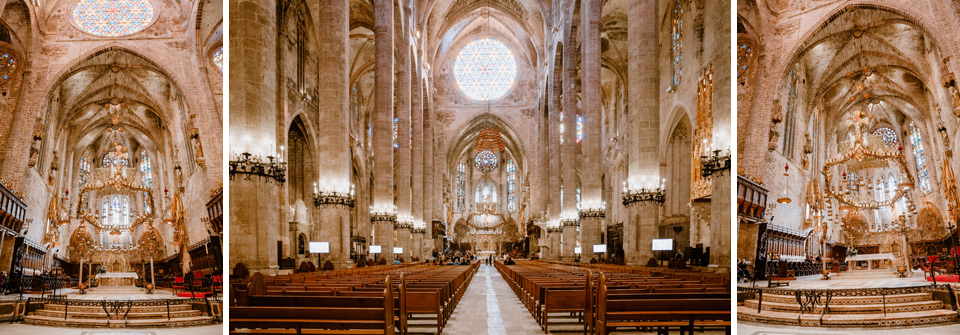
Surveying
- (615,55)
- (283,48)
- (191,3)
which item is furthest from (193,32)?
(615,55)

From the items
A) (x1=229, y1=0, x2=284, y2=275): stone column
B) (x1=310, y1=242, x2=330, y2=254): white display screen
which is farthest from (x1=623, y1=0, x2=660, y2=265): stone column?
(x1=229, y1=0, x2=284, y2=275): stone column

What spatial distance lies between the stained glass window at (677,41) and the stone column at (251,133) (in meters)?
18.3

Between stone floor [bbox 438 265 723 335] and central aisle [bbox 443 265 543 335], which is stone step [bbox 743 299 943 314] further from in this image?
central aisle [bbox 443 265 543 335]

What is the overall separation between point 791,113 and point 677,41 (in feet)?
20.5

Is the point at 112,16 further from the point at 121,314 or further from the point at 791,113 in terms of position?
the point at 791,113

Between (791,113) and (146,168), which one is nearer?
(791,113)

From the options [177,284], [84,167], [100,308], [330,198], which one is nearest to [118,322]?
[100,308]

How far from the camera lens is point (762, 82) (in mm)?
24734

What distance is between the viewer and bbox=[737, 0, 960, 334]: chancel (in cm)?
1956

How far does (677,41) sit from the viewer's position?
90.6 feet

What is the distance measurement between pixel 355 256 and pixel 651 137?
16421mm

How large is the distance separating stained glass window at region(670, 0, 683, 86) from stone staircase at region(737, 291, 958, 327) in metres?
16.5

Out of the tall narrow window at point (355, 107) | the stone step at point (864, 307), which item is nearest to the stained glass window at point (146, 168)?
the tall narrow window at point (355, 107)

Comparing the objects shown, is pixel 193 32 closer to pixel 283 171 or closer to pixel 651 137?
pixel 283 171
